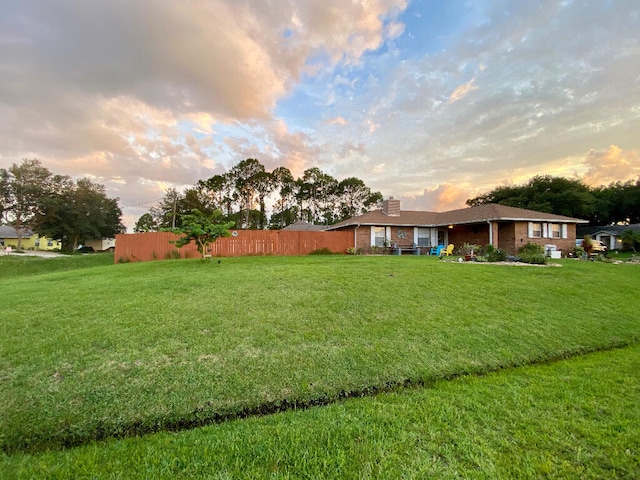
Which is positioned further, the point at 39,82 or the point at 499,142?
the point at 499,142

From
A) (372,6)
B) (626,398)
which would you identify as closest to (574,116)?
(372,6)

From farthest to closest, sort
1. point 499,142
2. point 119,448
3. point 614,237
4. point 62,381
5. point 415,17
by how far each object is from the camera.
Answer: point 614,237
point 499,142
point 415,17
point 62,381
point 119,448

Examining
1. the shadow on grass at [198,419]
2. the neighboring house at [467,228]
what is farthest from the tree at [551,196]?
the shadow on grass at [198,419]

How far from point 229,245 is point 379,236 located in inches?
405

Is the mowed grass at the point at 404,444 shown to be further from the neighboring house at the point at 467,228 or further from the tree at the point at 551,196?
the tree at the point at 551,196

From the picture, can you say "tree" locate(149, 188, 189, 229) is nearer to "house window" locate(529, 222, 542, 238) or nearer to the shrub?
the shrub

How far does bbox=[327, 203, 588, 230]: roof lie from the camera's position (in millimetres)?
18467

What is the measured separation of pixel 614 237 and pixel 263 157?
4080 cm

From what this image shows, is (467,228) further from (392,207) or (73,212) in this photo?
(73,212)

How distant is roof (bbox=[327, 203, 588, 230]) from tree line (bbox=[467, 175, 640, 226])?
16.0m

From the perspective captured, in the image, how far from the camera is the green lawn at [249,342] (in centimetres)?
300

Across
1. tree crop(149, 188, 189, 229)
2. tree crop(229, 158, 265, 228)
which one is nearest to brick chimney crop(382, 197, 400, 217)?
tree crop(229, 158, 265, 228)

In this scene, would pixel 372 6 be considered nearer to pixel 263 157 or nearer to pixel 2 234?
pixel 263 157

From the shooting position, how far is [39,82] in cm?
1109
